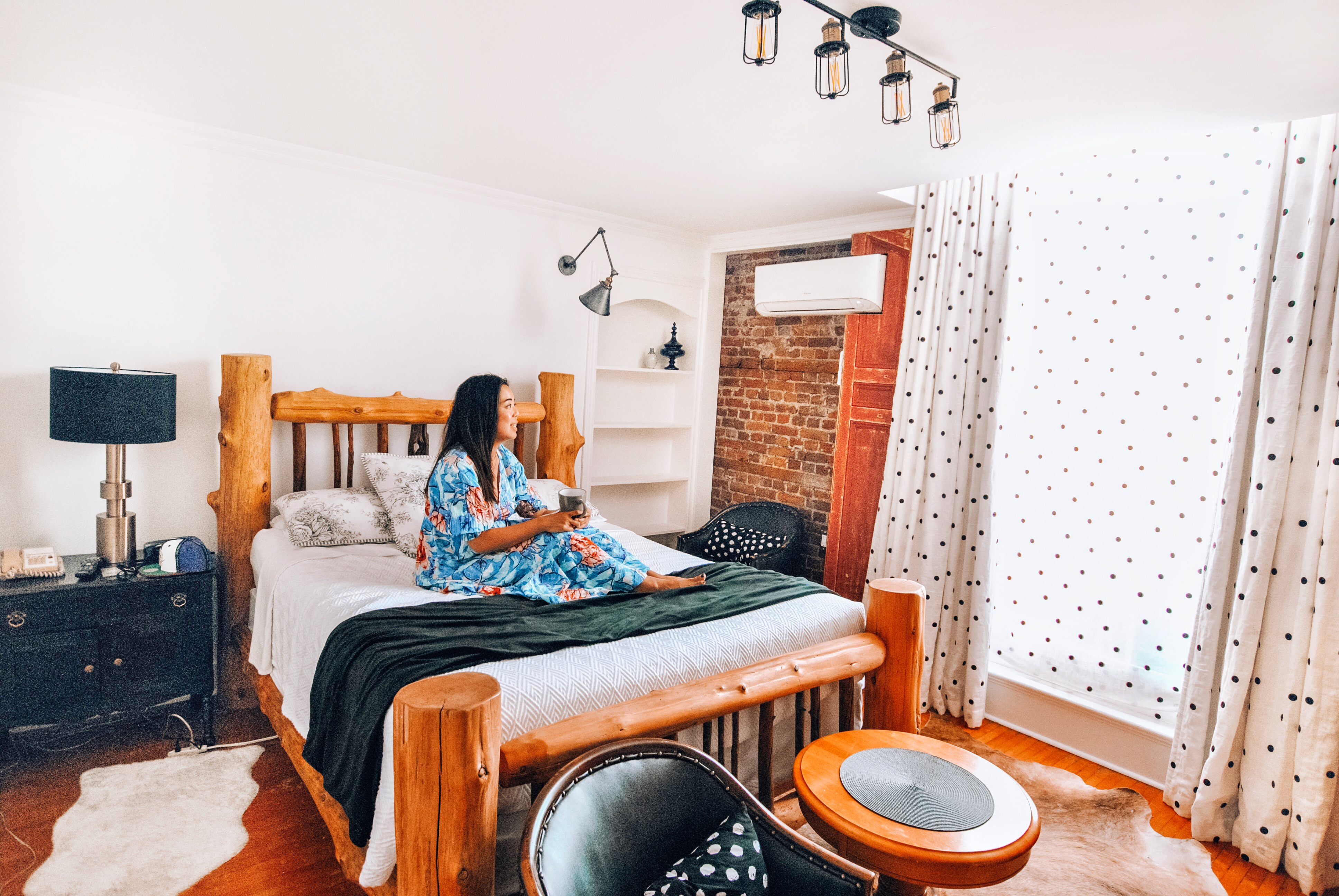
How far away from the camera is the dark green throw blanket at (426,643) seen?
1807mm

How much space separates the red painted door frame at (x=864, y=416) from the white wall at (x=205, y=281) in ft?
5.96

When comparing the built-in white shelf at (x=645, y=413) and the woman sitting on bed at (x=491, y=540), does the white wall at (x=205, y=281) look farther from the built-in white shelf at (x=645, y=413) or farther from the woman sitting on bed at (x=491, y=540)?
the woman sitting on bed at (x=491, y=540)

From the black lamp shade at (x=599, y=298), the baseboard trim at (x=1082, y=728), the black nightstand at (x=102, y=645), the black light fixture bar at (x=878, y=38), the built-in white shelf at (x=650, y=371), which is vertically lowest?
the baseboard trim at (x=1082, y=728)

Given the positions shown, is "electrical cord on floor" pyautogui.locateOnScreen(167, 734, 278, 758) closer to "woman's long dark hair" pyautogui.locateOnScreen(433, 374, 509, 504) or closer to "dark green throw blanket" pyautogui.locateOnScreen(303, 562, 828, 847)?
"dark green throw blanket" pyautogui.locateOnScreen(303, 562, 828, 847)

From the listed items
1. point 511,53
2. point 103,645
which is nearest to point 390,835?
point 103,645

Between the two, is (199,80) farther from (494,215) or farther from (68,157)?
(494,215)

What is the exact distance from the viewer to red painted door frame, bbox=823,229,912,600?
3904mm

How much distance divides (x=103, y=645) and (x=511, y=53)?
252 cm

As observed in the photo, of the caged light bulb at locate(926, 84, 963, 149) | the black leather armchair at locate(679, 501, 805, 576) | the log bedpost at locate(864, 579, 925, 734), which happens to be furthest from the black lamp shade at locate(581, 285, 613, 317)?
the log bedpost at locate(864, 579, 925, 734)

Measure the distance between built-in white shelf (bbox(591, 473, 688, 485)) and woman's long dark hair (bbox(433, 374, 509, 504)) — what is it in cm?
185

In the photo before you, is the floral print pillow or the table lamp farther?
the floral print pillow

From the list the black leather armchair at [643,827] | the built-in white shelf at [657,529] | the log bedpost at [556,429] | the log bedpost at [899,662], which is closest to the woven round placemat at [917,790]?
the black leather armchair at [643,827]

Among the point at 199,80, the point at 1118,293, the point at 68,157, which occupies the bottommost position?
the point at 1118,293

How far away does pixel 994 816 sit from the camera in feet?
5.46
